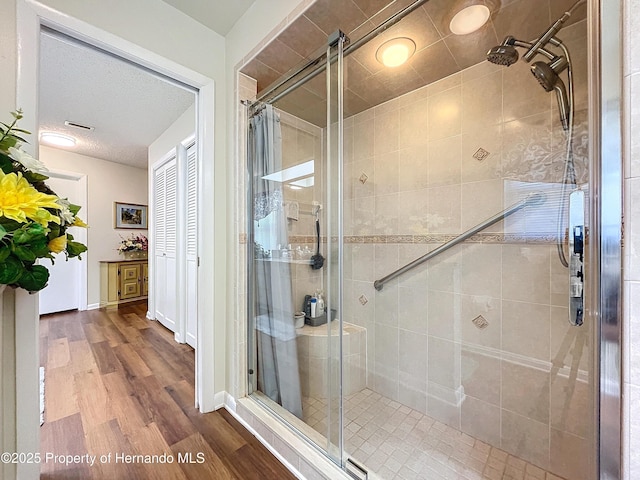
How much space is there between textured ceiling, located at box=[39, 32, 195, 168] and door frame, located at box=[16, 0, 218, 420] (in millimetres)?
106

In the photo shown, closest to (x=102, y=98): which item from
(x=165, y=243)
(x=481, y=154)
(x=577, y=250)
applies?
(x=165, y=243)

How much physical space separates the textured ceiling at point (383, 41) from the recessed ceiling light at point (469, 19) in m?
0.02

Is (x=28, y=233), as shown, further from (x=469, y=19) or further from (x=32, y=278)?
(x=469, y=19)

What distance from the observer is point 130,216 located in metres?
4.39

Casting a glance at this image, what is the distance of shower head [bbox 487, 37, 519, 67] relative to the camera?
1306mm

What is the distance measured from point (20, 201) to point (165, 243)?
106 inches

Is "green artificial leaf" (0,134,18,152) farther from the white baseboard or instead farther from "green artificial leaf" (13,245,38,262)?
the white baseboard

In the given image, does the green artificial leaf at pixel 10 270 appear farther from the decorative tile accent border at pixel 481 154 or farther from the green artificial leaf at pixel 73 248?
the decorative tile accent border at pixel 481 154

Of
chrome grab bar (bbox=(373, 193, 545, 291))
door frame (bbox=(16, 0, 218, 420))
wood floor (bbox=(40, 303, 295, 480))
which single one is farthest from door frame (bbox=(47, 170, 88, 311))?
chrome grab bar (bbox=(373, 193, 545, 291))

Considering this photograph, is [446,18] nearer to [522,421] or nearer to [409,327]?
[409,327]

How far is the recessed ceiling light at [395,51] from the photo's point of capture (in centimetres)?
142

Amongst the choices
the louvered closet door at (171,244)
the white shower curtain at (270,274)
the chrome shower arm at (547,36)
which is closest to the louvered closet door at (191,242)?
the louvered closet door at (171,244)

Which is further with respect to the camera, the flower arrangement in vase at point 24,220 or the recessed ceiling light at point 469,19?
the recessed ceiling light at point 469,19

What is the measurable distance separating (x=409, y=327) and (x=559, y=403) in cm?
79
